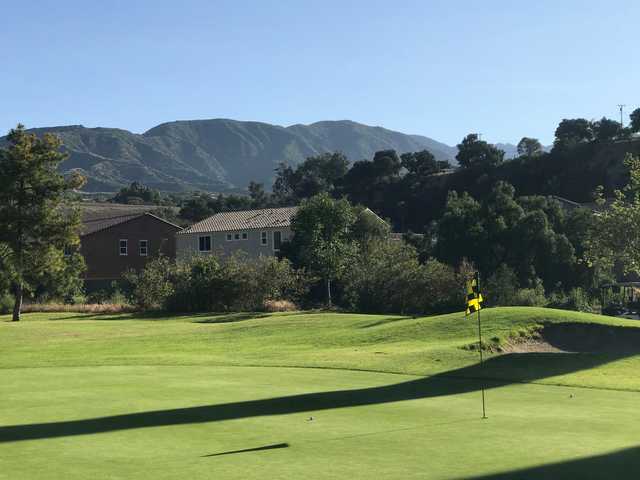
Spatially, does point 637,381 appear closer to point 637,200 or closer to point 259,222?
point 637,200

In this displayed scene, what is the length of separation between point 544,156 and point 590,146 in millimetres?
6559

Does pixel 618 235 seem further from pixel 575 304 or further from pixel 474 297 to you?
pixel 474 297

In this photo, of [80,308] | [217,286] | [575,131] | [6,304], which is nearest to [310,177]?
[575,131]

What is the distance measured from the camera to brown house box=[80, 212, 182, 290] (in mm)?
84500

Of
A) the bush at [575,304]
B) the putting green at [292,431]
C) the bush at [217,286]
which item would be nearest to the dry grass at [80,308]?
the bush at [217,286]

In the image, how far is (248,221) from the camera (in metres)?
86.8

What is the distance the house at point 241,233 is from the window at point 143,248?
3.41 m

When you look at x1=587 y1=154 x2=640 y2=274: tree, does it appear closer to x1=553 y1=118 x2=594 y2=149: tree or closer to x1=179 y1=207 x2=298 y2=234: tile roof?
x1=179 y1=207 x2=298 y2=234: tile roof

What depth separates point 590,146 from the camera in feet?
388

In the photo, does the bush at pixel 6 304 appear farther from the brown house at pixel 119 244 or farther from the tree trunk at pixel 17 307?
the brown house at pixel 119 244

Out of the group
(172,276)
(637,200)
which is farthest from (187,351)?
(172,276)

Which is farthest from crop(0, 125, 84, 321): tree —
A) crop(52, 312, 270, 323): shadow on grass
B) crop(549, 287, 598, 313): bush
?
crop(549, 287, 598, 313): bush

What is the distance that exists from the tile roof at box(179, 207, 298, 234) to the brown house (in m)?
3.27

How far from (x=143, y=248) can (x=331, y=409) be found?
7604 cm
